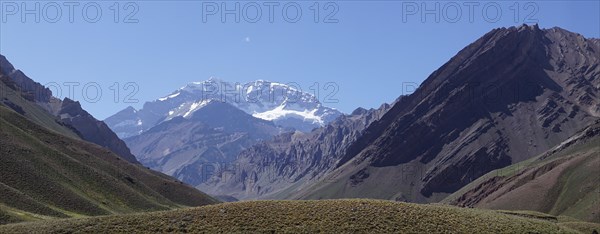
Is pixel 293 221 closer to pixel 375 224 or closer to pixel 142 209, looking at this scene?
pixel 375 224

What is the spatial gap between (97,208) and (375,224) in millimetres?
106513

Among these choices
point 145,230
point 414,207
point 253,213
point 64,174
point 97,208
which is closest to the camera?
Result: point 145,230

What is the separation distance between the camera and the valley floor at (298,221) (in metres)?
78.2

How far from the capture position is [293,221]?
8088cm

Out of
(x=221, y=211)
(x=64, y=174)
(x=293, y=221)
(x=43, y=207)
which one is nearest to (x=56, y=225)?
(x=221, y=211)

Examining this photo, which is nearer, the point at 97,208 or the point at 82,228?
the point at 82,228

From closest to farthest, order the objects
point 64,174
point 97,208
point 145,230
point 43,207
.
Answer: point 145,230, point 43,207, point 97,208, point 64,174

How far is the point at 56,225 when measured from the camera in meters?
79.9

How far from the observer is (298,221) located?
80.8 meters

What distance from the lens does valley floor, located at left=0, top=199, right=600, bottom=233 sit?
78250 millimetres

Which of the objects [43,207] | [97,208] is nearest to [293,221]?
[43,207]

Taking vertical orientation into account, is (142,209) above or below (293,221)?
below

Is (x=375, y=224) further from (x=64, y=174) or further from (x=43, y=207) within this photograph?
(x=64, y=174)

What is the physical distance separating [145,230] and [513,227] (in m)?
49.9
